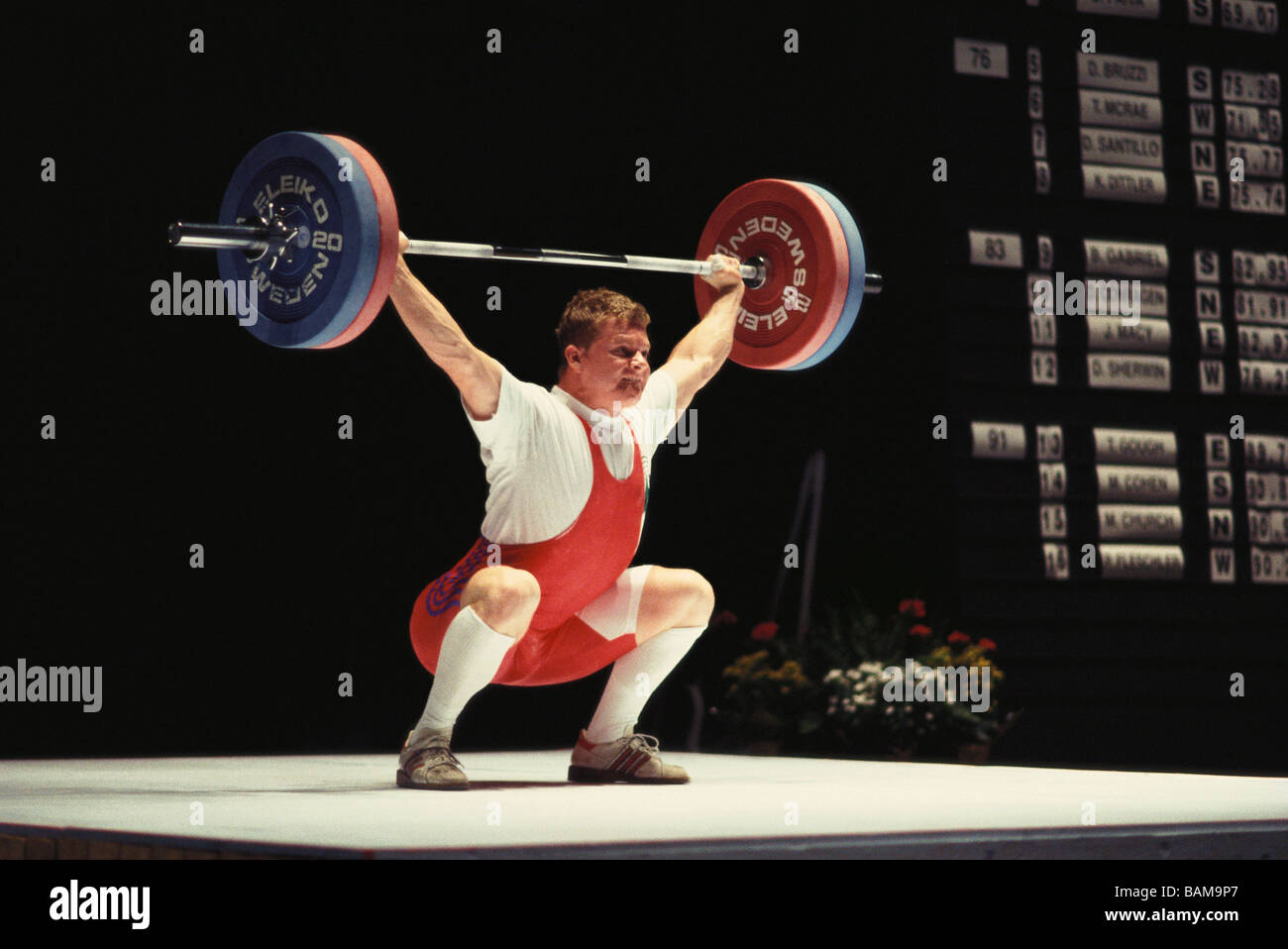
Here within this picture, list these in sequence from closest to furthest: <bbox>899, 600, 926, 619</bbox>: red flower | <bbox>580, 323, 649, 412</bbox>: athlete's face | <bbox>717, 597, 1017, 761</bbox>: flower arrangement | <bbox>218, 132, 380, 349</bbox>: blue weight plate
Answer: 1. <bbox>218, 132, 380, 349</bbox>: blue weight plate
2. <bbox>580, 323, 649, 412</bbox>: athlete's face
3. <bbox>717, 597, 1017, 761</bbox>: flower arrangement
4. <bbox>899, 600, 926, 619</bbox>: red flower

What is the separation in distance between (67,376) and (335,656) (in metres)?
1.11

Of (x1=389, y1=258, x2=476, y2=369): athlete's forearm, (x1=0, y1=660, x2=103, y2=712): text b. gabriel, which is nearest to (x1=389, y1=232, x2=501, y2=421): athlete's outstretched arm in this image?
(x1=389, y1=258, x2=476, y2=369): athlete's forearm

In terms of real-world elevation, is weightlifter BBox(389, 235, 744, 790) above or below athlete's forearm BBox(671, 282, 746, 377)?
below

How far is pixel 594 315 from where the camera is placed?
12.4 feet

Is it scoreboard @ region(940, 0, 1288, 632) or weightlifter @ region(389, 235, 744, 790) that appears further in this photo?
scoreboard @ region(940, 0, 1288, 632)

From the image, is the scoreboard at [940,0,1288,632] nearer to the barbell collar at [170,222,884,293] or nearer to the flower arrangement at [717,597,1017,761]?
the flower arrangement at [717,597,1017,761]

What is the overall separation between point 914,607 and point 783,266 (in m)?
1.74

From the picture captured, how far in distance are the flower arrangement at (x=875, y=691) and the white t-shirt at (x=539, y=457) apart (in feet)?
6.37

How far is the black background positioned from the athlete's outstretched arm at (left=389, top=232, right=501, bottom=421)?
1.62 metres

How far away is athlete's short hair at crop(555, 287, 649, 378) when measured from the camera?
3764 mm

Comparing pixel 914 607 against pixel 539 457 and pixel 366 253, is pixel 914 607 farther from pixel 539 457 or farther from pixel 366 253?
pixel 366 253

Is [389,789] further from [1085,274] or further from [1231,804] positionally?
[1085,274]

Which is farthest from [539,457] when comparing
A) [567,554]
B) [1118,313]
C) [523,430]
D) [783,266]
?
[1118,313]
